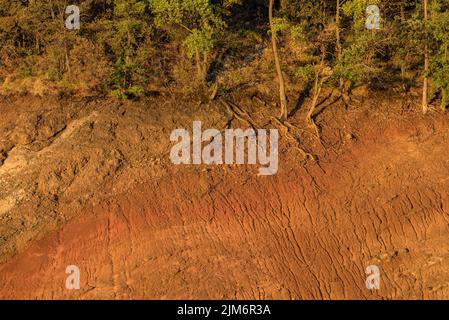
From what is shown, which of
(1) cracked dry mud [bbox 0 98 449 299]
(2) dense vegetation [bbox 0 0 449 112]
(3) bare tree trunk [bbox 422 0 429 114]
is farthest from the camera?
(3) bare tree trunk [bbox 422 0 429 114]

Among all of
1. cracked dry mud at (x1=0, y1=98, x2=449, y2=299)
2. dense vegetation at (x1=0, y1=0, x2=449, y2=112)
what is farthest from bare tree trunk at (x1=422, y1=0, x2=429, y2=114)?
cracked dry mud at (x1=0, y1=98, x2=449, y2=299)

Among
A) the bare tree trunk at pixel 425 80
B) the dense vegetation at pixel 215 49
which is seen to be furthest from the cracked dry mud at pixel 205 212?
the dense vegetation at pixel 215 49

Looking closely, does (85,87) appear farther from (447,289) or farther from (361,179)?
(447,289)

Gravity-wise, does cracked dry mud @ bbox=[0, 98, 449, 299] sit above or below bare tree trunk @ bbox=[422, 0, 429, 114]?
below

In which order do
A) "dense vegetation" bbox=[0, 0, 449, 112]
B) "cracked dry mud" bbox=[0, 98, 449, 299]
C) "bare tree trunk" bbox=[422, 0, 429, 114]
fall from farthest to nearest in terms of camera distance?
"bare tree trunk" bbox=[422, 0, 429, 114], "dense vegetation" bbox=[0, 0, 449, 112], "cracked dry mud" bbox=[0, 98, 449, 299]

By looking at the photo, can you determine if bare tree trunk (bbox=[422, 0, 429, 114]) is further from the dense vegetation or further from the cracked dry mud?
the cracked dry mud

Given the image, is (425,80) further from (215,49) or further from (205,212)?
(205,212)

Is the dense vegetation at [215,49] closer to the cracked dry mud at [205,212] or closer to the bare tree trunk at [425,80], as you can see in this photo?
the bare tree trunk at [425,80]

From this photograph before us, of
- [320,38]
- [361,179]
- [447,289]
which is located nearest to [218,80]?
[320,38]
